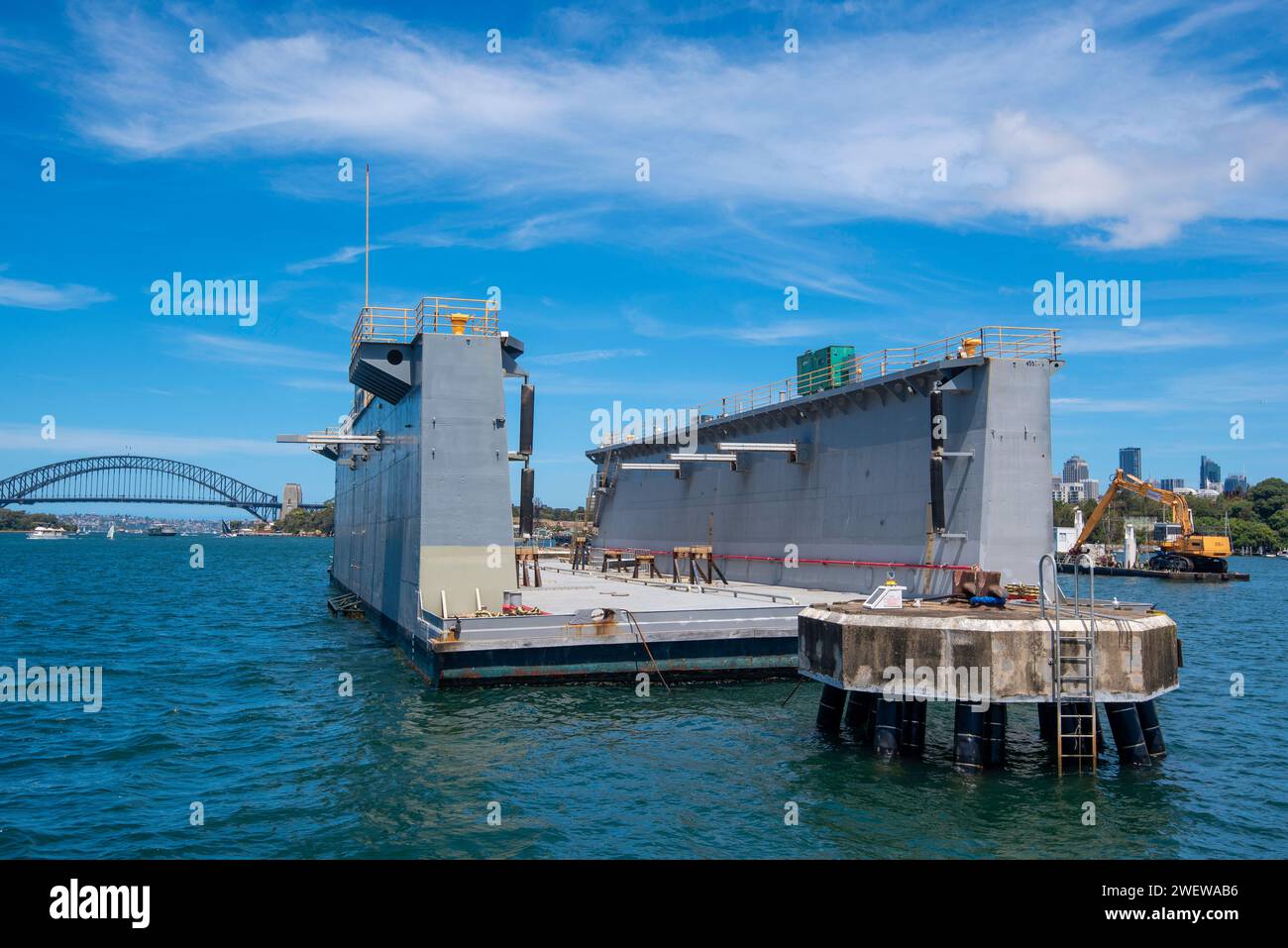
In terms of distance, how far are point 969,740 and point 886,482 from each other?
16.2m

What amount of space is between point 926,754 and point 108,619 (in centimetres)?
4051

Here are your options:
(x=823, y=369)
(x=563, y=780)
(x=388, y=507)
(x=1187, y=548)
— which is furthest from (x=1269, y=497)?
(x=563, y=780)

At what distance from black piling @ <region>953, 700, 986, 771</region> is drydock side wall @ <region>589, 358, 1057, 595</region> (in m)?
11.2

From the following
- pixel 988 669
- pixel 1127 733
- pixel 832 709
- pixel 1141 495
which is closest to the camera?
pixel 988 669

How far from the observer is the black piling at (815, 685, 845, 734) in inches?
755

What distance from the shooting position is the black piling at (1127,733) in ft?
55.2

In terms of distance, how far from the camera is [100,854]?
13.0 metres

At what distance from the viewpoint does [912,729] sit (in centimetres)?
1745

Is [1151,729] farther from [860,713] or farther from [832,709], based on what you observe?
[832,709]

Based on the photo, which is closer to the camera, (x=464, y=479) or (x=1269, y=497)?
(x=464, y=479)

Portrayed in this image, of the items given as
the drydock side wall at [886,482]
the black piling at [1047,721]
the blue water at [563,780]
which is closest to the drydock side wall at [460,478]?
the blue water at [563,780]

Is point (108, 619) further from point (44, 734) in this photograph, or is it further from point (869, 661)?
point (869, 661)
